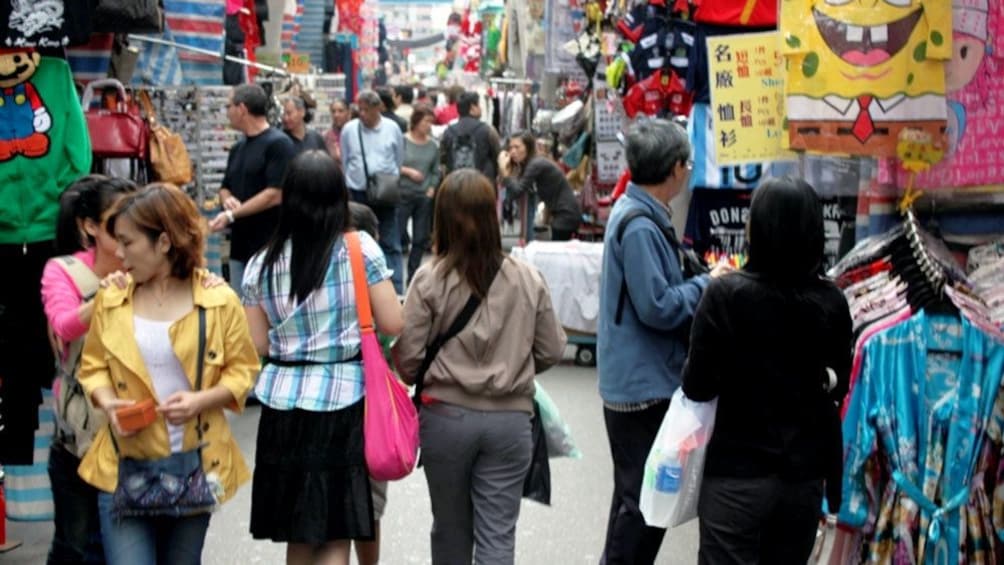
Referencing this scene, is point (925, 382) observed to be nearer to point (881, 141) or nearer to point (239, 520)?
point (881, 141)

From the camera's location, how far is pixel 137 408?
427 centimetres

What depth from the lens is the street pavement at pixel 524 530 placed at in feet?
22.3

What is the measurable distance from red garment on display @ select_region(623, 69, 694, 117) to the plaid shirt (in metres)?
5.32

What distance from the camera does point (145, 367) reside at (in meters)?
4.38

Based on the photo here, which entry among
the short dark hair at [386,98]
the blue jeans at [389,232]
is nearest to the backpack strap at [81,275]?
the blue jeans at [389,232]

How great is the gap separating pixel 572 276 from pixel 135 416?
713 cm

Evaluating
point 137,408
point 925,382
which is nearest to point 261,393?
point 137,408

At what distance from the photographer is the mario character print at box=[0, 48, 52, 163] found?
22.1 feet

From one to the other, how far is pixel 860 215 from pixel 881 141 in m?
0.59

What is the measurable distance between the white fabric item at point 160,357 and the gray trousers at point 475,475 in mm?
966

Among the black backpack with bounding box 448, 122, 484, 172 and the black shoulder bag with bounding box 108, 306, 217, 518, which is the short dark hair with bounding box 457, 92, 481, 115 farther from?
the black shoulder bag with bounding box 108, 306, 217, 518

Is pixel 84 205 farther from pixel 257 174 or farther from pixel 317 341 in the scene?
pixel 257 174

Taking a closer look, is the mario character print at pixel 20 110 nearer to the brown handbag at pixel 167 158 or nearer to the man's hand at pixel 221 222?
the brown handbag at pixel 167 158

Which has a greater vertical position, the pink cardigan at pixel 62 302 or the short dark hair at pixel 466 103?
the short dark hair at pixel 466 103
